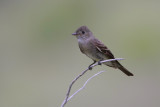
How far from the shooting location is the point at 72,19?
14836 millimetres

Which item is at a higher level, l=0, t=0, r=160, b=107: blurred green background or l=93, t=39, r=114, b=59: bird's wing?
l=93, t=39, r=114, b=59: bird's wing

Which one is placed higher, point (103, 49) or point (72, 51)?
point (103, 49)

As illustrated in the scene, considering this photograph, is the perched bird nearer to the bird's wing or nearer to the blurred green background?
the bird's wing

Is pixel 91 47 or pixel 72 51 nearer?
pixel 91 47

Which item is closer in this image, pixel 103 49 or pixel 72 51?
pixel 103 49

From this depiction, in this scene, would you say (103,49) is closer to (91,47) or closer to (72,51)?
(91,47)

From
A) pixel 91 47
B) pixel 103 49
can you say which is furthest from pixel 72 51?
pixel 103 49

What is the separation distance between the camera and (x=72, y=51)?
12.5 meters

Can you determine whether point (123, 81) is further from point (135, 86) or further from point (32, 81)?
point (32, 81)

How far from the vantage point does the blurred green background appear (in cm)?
1031

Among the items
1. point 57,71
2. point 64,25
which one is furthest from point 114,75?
point 64,25

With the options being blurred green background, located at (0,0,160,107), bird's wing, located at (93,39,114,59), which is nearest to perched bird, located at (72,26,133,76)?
bird's wing, located at (93,39,114,59)

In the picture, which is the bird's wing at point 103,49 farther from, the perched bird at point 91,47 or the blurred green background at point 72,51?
the blurred green background at point 72,51

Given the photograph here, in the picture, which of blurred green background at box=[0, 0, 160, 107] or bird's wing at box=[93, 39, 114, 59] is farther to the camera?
blurred green background at box=[0, 0, 160, 107]
